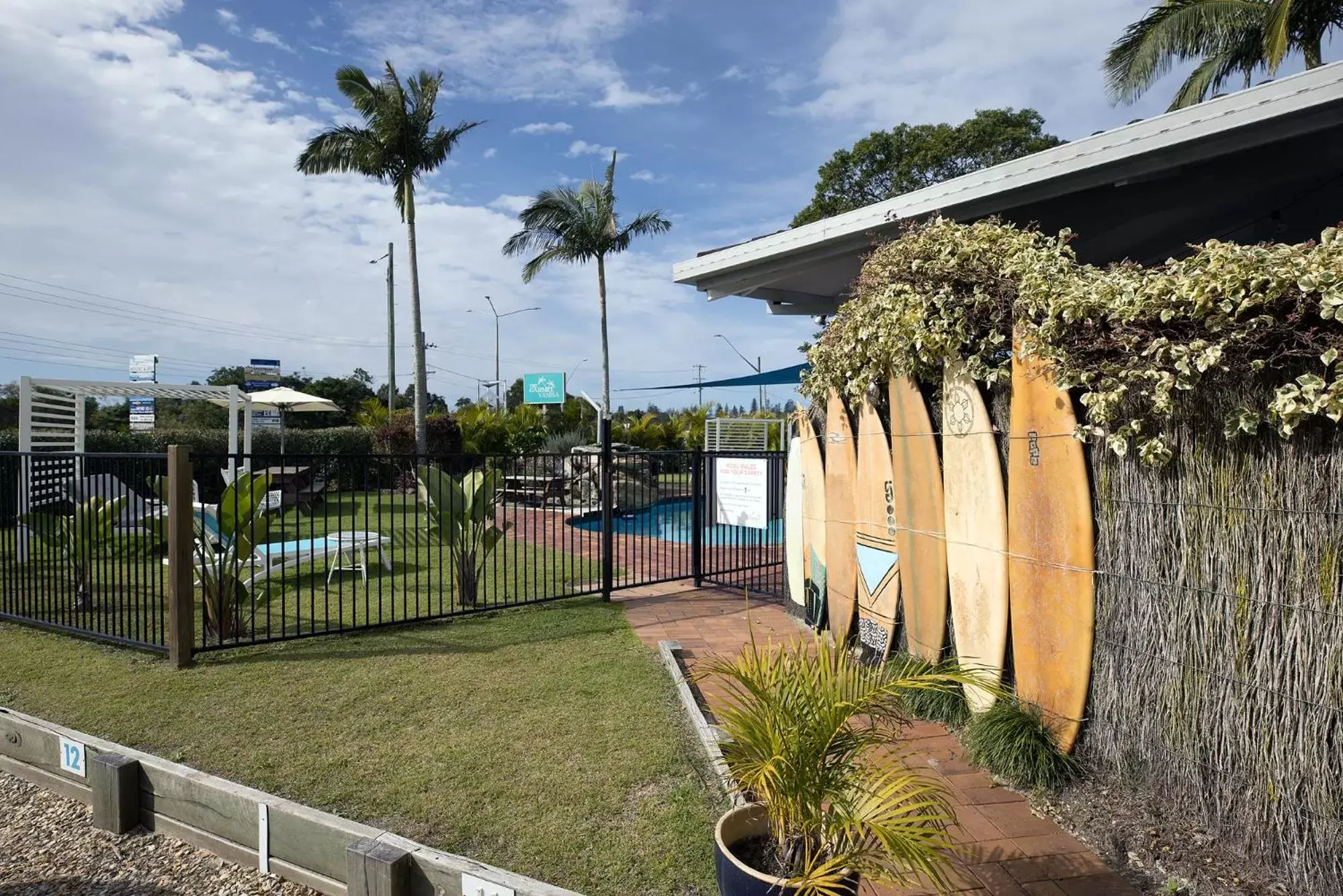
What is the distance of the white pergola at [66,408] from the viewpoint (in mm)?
9213

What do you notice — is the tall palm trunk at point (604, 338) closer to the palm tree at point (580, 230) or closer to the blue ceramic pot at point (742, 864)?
the palm tree at point (580, 230)

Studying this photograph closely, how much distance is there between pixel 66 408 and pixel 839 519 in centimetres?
1224

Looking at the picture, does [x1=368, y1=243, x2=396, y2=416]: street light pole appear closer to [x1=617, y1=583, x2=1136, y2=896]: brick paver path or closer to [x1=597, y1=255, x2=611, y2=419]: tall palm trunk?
[x1=597, y1=255, x2=611, y2=419]: tall palm trunk

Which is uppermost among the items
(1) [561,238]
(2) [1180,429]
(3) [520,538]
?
(1) [561,238]

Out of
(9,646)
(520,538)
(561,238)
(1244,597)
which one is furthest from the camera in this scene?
(561,238)

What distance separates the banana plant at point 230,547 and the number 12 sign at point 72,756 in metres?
2.08

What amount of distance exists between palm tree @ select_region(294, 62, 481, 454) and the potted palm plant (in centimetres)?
1815

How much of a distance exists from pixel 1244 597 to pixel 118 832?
177 inches

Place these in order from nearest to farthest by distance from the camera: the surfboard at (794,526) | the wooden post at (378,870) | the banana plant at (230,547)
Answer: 1. the wooden post at (378,870)
2. the banana plant at (230,547)
3. the surfboard at (794,526)

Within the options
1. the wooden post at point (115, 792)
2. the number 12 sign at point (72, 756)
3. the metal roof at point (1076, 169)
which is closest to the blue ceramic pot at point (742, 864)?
the wooden post at point (115, 792)

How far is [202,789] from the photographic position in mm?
3166

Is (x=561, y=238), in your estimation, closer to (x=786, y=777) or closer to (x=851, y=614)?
(x=851, y=614)

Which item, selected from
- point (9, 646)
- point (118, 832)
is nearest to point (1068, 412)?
point (118, 832)

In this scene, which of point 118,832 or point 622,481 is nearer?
point 118,832
